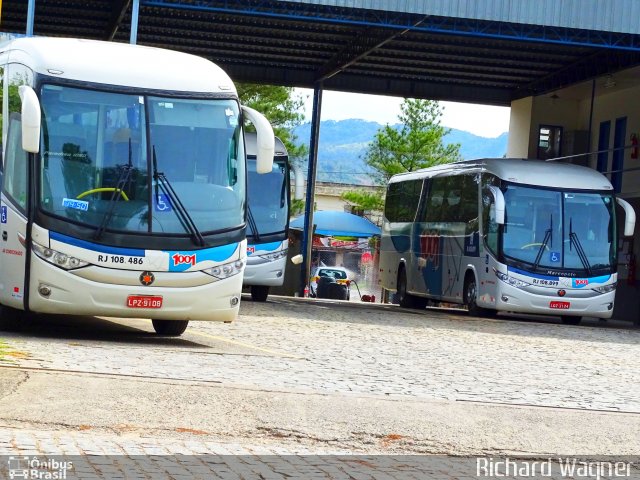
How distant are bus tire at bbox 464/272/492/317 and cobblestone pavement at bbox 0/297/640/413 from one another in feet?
20.7

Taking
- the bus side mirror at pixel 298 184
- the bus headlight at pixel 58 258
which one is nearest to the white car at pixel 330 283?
the bus side mirror at pixel 298 184

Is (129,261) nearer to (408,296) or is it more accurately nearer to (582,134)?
→ (408,296)

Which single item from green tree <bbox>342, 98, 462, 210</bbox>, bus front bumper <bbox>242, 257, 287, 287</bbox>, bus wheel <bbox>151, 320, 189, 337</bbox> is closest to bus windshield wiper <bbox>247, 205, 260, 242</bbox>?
bus front bumper <bbox>242, 257, 287, 287</bbox>

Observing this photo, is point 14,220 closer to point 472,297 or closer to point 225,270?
point 225,270

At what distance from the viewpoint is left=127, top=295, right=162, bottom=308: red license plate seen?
14.6 metres

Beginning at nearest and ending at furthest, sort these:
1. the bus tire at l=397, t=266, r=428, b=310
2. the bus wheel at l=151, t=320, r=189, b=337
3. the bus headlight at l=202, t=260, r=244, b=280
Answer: the bus headlight at l=202, t=260, r=244, b=280, the bus wheel at l=151, t=320, r=189, b=337, the bus tire at l=397, t=266, r=428, b=310

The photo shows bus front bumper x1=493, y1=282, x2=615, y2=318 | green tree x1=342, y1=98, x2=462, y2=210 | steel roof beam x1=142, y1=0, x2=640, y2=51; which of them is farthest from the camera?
green tree x1=342, y1=98, x2=462, y2=210

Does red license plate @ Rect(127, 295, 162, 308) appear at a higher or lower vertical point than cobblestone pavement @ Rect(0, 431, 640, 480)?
higher

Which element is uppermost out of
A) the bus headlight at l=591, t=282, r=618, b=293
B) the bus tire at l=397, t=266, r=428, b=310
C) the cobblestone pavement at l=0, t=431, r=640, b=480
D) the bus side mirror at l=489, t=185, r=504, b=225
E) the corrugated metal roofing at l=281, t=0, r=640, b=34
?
the corrugated metal roofing at l=281, t=0, r=640, b=34

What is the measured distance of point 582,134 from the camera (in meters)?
43.2

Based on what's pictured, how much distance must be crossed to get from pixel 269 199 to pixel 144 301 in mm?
15166

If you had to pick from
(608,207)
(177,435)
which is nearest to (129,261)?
(177,435)

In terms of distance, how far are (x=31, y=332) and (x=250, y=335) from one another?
3214 millimetres

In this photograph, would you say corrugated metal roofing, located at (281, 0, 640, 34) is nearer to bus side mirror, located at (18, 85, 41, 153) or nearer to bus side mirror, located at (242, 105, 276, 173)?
bus side mirror, located at (242, 105, 276, 173)
